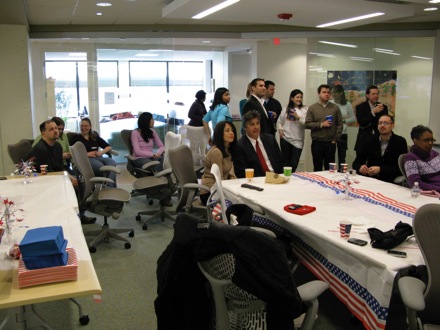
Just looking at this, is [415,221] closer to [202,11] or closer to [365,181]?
[365,181]

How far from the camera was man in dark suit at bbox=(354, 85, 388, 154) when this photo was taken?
644 cm

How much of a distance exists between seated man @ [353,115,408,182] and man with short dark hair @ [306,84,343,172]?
1.61 m

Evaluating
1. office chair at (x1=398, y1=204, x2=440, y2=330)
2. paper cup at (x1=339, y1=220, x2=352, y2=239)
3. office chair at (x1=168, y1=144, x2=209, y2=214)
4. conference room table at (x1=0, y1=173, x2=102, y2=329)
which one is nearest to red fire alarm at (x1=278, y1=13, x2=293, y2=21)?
office chair at (x1=168, y1=144, x2=209, y2=214)

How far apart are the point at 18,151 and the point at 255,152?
9.24 feet

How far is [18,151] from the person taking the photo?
Result: 551 cm

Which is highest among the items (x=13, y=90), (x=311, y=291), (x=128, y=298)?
(x=13, y=90)

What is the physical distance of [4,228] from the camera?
2.82 metres

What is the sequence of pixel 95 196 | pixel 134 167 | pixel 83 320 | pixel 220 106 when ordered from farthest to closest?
pixel 220 106 → pixel 134 167 → pixel 95 196 → pixel 83 320

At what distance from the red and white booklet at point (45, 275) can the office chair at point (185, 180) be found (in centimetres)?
236

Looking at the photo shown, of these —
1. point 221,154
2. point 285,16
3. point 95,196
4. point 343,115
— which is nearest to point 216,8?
point 285,16

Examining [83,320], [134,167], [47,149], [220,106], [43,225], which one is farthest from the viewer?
[220,106]

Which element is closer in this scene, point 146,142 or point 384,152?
point 384,152

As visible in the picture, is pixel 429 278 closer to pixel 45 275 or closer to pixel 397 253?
pixel 397 253

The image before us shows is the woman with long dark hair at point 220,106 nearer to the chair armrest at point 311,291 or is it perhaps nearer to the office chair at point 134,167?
the office chair at point 134,167
